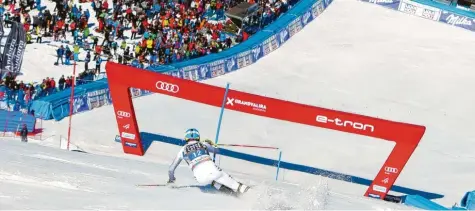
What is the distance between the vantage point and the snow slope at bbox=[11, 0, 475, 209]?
958 inches

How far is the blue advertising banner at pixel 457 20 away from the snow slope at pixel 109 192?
20.8m

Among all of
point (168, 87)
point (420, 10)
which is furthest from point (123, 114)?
point (420, 10)

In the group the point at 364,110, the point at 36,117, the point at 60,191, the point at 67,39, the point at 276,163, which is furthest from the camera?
the point at 67,39

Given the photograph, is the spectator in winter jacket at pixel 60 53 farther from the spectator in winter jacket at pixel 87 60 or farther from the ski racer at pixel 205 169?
the ski racer at pixel 205 169

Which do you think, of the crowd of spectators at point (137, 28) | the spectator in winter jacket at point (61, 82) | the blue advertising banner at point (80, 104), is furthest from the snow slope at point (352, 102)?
the spectator in winter jacket at point (61, 82)

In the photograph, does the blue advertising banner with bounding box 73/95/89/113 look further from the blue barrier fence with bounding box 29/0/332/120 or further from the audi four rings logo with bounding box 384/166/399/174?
the audi four rings logo with bounding box 384/166/399/174

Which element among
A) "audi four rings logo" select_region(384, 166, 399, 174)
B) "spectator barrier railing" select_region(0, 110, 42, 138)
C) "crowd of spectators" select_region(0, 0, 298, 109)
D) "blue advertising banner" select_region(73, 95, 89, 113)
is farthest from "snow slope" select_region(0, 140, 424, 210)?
"crowd of spectators" select_region(0, 0, 298, 109)

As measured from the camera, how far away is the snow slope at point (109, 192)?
13.5 metres

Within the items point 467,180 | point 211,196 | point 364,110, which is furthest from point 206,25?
point 211,196

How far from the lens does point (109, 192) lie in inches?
578

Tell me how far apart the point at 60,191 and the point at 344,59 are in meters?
20.8

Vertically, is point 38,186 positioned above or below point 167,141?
above

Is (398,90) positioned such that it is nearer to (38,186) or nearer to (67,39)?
(67,39)

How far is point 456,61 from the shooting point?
3428cm
